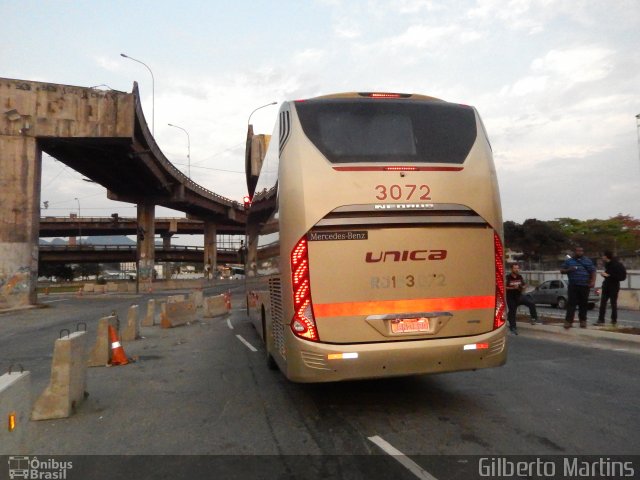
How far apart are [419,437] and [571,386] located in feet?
10.2

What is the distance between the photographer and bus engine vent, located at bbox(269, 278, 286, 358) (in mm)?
6340

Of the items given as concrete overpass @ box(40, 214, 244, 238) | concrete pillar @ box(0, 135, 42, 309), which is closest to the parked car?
concrete pillar @ box(0, 135, 42, 309)

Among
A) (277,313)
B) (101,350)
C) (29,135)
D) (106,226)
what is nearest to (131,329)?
(101,350)

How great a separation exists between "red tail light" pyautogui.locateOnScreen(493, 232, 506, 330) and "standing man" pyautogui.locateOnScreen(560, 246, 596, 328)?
6.36 metres

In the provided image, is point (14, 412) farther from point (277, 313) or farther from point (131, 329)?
point (131, 329)

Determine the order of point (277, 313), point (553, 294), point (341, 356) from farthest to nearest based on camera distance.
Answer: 1. point (553, 294)
2. point (277, 313)
3. point (341, 356)

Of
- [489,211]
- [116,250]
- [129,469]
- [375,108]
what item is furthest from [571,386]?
[116,250]

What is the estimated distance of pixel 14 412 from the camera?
3.72 metres

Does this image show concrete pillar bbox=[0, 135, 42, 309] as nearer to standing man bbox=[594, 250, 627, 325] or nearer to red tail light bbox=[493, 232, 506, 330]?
standing man bbox=[594, 250, 627, 325]

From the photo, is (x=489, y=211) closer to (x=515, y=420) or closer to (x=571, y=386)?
(x=515, y=420)

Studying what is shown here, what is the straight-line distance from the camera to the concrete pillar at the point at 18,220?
2717 centimetres

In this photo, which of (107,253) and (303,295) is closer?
(303,295)

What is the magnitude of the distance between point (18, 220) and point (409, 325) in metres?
27.6

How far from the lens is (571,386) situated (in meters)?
7.21
